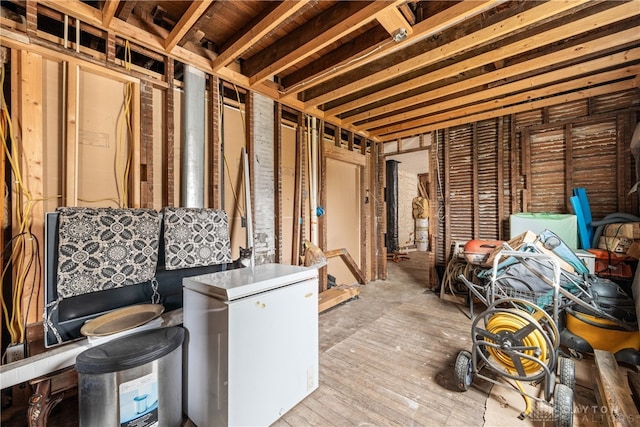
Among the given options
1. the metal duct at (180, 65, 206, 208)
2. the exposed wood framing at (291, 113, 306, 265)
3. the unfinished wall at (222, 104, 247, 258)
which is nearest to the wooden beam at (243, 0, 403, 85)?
the unfinished wall at (222, 104, 247, 258)

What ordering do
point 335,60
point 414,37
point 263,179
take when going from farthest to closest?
1. point 263,179
2. point 335,60
3. point 414,37

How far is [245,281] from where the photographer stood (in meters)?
1.43

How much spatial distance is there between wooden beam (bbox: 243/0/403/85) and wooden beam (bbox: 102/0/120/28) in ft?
3.88

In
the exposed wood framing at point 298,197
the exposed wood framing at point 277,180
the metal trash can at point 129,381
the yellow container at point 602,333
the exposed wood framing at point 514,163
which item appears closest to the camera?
the metal trash can at point 129,381

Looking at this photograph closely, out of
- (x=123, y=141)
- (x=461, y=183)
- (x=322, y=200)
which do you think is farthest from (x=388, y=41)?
(x=461, y=183)

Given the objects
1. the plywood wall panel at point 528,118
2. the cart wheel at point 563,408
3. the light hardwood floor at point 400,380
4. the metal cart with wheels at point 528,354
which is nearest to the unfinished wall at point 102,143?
the light hardwood floor at point 400,380

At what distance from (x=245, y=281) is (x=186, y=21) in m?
2.00

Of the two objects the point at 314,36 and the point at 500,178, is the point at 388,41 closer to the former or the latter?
the point at 314,36

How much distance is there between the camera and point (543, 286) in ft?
6.31

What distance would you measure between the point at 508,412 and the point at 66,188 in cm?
340

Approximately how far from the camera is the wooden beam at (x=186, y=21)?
1742mm

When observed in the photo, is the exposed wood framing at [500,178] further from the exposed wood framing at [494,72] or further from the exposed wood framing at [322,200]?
the exposed wood framing at [322,200]

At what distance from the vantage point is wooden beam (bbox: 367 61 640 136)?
274cm

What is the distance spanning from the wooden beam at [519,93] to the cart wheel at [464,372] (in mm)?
3102
